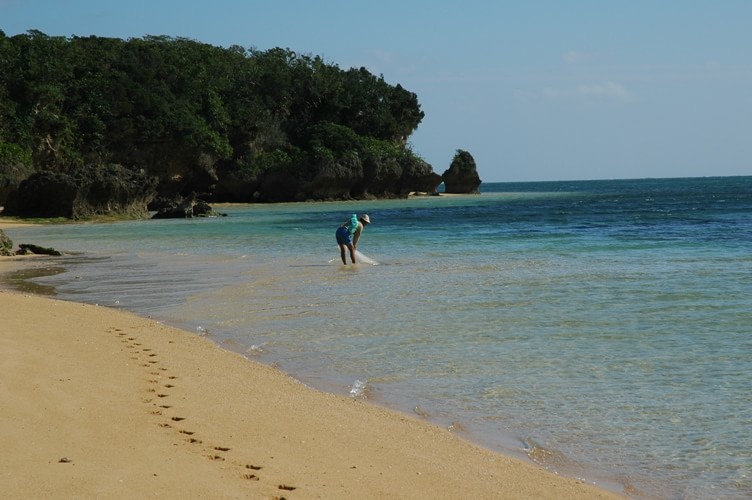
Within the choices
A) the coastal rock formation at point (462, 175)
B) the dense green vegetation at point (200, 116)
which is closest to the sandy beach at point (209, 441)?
the dense green vegetation at point (200, 116)

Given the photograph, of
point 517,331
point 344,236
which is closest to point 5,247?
point 344,236

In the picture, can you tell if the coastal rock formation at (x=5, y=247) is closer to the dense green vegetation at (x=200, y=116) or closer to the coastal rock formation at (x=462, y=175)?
the dense green vegetation at (x=200, y=116)

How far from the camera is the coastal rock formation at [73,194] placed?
4225 cm

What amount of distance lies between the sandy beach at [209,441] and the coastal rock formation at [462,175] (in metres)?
81.3

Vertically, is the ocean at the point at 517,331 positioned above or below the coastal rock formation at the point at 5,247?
below

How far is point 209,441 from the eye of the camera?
231 inches

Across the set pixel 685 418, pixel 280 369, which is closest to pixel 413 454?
pixel 685 418

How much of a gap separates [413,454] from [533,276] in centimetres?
1144

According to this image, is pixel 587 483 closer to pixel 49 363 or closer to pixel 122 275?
pixel 49 363

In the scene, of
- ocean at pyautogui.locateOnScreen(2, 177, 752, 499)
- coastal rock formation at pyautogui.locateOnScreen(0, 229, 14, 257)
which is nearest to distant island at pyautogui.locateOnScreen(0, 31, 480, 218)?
coastal rock formation at pyautogui.locateOnScreen(0, 229, 14, 257)

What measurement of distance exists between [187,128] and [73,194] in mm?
20823

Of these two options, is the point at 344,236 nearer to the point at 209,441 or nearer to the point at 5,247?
the point at 5,247

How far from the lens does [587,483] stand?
18.7ft

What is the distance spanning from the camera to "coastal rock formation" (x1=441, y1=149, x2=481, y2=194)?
88812 millimetres
